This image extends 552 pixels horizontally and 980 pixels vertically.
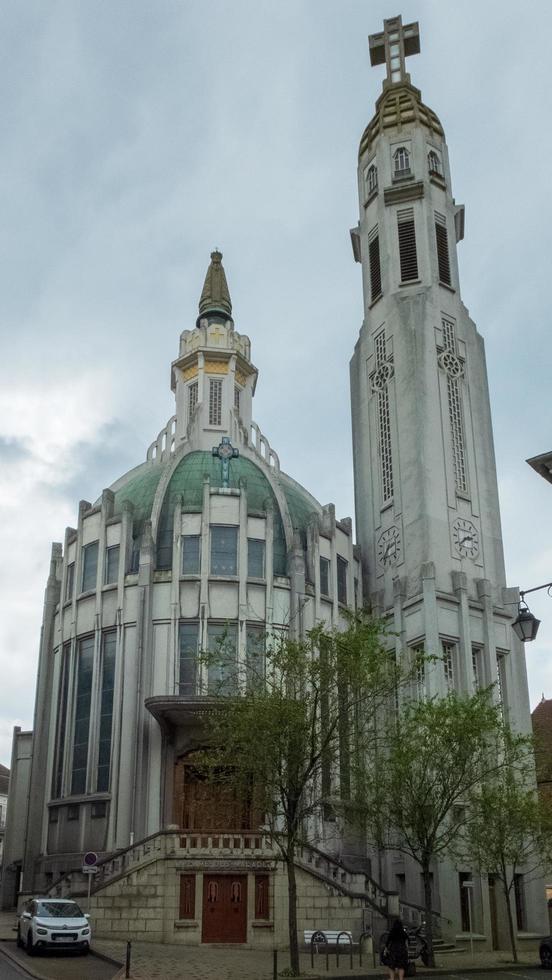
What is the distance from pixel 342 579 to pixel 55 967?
90.9 ft

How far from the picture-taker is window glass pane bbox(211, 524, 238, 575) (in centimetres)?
4497

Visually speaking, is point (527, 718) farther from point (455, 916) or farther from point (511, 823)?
point (511, 823)

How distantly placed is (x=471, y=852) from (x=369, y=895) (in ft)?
13.2

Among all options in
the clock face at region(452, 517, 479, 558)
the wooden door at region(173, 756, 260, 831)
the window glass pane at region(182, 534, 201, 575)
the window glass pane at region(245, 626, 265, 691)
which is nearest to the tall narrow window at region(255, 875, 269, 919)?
the wooden door at region(173, 756, 260, 831)

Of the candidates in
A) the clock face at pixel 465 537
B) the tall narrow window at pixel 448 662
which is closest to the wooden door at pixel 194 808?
the tall narrow window at pixel 448 662

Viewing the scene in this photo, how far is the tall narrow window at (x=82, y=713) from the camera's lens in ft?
141

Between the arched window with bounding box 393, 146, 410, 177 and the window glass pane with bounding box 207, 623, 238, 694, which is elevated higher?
the arched window with bounding box 393, 146, 410, 177

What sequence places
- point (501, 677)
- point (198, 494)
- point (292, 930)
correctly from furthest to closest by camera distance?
point (198, 494) → point (501, 677) → point (292, 930)

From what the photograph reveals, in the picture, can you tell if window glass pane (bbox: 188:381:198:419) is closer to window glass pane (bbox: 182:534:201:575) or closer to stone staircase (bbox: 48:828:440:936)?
window glass pane (bbox: 182:534:201:575)

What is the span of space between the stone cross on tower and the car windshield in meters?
55.1

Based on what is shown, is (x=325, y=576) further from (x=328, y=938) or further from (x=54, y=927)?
(x=54, y=927)

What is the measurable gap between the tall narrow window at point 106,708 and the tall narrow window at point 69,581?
13.9 ft

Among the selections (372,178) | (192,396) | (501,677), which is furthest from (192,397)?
(501,677)

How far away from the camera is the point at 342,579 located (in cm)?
4916
